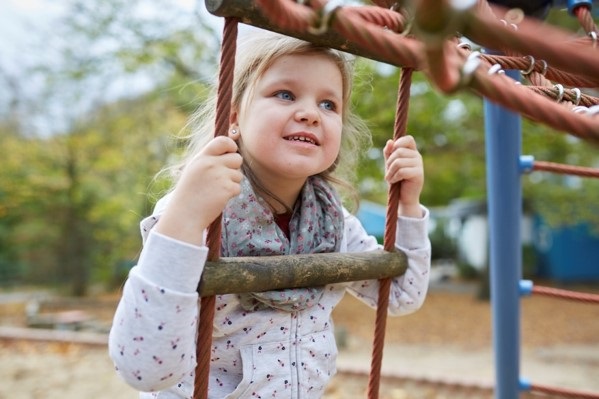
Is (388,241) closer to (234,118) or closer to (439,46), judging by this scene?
(234,118)

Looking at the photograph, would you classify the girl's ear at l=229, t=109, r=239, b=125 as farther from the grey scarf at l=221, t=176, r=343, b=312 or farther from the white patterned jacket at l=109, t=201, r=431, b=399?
the white patterned jacket at l=109, t=201, r=431, b=399

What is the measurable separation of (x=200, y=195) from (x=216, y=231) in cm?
7

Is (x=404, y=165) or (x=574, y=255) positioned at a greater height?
(x=574, y=255)

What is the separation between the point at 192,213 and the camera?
83 cm

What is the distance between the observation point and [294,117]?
39.9 inches

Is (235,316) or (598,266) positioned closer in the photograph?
(235,316)

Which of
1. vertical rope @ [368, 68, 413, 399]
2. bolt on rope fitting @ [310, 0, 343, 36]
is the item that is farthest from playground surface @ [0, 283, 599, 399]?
bolt on rope fitting @ [310, 0, 343, 36]

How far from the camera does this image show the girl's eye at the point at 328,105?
1086 millimetres

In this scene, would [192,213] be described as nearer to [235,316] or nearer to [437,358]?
[235,316]

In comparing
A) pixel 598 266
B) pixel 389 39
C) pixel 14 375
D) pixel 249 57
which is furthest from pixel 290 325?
pixel 598 266

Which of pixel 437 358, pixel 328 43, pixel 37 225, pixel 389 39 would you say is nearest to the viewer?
pixel 389 39

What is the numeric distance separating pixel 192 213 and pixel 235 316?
0.28m

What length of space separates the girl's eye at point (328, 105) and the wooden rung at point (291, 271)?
0.28 metres

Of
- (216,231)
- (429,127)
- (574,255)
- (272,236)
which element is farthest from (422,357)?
(574,255)
